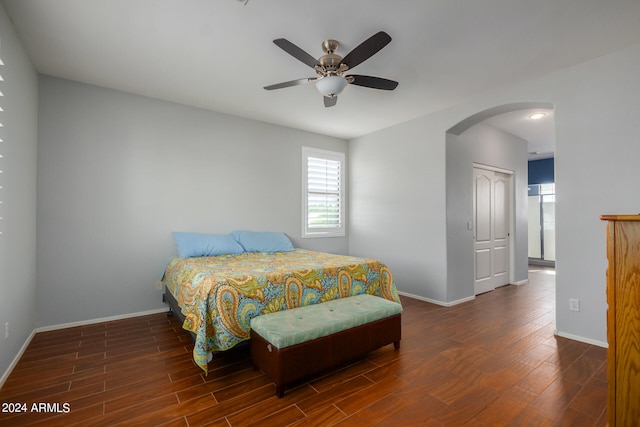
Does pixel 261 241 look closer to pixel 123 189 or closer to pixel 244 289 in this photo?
pixel 123 189

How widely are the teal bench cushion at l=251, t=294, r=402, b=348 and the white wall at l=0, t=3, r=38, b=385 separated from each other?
189 cm

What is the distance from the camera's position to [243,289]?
235 centimetres

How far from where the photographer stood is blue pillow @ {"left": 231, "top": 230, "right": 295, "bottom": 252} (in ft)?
13.8

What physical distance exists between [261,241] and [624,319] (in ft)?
12.2

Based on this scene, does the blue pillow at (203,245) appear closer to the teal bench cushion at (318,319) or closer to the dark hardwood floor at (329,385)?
the dark hardwood floor at (329,385)

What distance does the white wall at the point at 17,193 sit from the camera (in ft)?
7.12

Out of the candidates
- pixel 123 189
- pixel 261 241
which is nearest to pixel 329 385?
pixel 261 241

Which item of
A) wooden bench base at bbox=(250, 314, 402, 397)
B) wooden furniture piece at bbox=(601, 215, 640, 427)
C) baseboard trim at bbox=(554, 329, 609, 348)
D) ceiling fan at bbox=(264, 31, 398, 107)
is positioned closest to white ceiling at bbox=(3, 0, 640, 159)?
ceiling fan at bbox=(264, 31, 398, 107)

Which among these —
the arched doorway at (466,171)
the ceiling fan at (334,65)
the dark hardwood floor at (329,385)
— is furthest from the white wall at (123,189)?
the arched doorway at (466,171)

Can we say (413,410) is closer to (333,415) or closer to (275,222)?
(333,415)

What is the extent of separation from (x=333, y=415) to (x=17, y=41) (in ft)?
12.3

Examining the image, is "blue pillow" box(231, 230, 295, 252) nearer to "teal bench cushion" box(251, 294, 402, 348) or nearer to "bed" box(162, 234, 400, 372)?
"bed" box(162, 234, 400, 372)

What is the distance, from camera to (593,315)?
2.81 meters

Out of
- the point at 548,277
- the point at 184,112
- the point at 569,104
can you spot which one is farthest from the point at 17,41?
the point at 548,277
